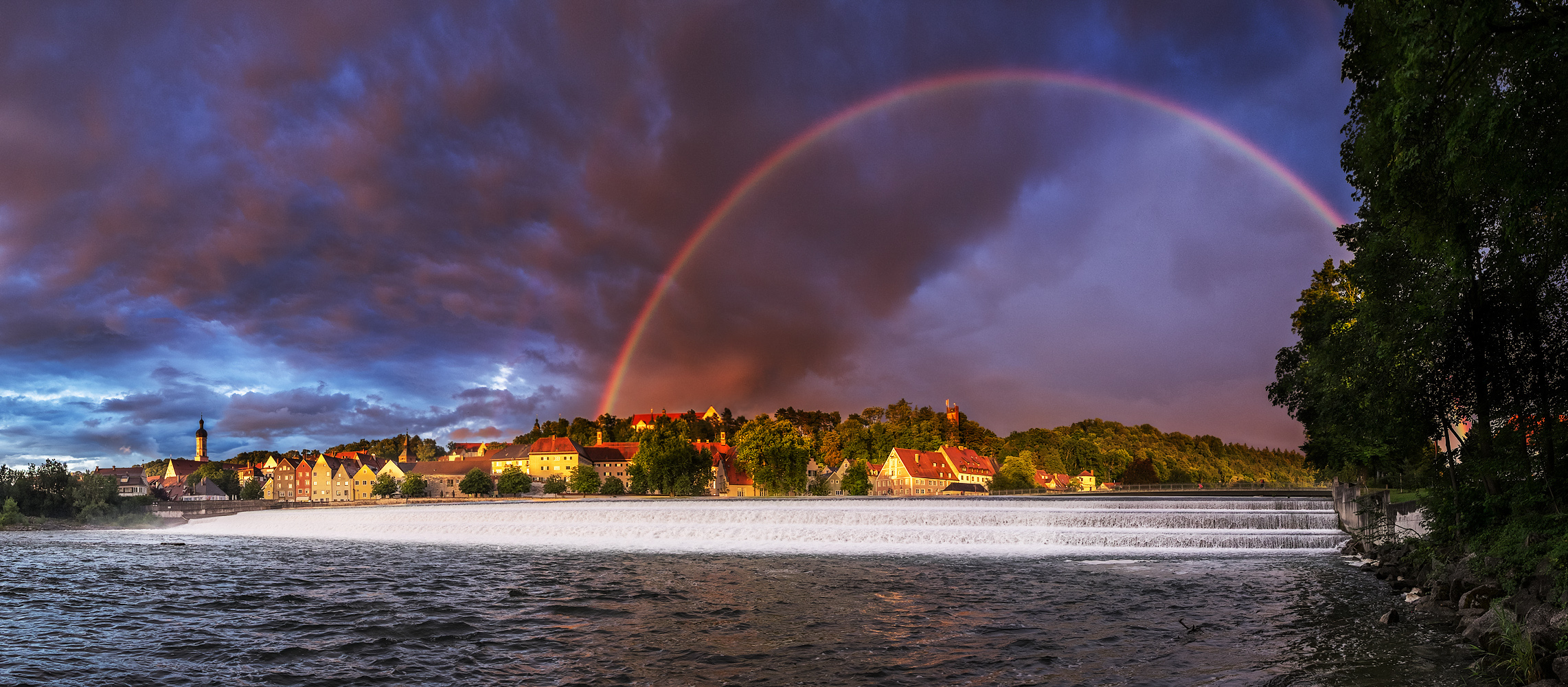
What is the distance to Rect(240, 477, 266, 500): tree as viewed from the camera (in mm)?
157250

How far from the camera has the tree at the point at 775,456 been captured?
98.3 meters

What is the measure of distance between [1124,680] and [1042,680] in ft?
3.50

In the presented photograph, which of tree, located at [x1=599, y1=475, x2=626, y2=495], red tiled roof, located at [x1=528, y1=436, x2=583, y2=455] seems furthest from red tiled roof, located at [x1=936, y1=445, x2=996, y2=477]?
red tiled roof, located at [x1=528, y1=436, x2=583, y2=455]

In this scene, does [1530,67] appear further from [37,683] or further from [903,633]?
[37,683]

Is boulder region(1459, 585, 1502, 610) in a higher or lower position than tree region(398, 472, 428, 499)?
higher

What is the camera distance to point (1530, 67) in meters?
9.95

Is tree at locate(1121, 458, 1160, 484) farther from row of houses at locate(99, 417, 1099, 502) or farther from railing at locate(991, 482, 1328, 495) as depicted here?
row of houses at locate(99, 417, 1099, 502)

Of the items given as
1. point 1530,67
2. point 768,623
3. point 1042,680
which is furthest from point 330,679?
point 1530,67

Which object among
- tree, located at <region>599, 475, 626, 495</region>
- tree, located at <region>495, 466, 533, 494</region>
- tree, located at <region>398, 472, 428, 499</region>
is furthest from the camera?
tree, located at <region>398, 472, 428, 499</region>

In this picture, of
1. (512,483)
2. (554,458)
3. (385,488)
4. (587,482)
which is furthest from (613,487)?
(385,488)

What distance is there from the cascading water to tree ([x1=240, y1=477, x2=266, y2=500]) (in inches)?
4906

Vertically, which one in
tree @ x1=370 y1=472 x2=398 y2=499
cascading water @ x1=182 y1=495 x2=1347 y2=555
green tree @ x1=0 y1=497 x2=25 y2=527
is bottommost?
tree @ x1=370 y1=472 x2=398 y2=499

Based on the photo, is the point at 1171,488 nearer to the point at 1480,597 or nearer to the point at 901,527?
the point at 901,527

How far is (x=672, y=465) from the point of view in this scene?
331 ft
